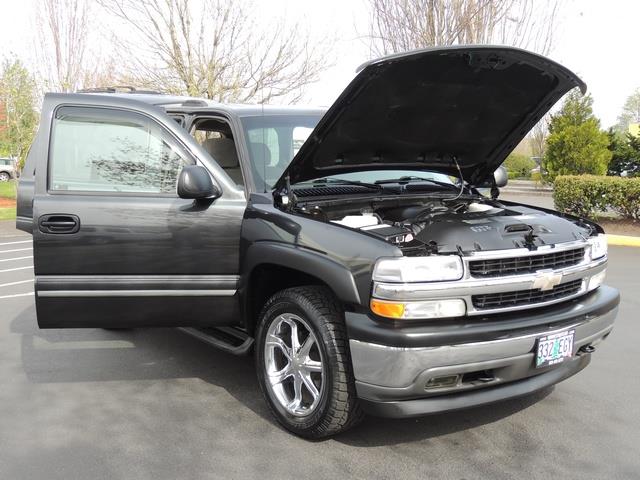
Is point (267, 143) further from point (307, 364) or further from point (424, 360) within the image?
point (424, 360)

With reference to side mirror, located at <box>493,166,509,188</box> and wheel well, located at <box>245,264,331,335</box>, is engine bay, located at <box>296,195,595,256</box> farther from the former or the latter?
side mirror, located at <box>493,166,509,188</box>

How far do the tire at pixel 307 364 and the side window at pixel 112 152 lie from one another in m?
1.16

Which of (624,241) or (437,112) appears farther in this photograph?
(624,241)

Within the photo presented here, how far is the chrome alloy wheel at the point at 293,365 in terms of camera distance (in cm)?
328

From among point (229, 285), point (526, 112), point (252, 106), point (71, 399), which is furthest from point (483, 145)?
point (71, 399)

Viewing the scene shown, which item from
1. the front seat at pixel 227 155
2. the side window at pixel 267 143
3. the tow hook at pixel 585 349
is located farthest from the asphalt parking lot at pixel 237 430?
the side window at pixel 267 143

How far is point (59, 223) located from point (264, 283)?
4.31 ft

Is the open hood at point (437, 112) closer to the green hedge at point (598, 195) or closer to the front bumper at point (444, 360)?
the front bumper at point (444, 360)

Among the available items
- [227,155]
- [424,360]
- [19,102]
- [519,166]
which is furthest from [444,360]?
[519,166]

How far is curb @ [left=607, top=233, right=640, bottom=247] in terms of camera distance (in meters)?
10.7

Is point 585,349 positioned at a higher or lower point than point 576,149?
lower

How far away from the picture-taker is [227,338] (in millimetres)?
4086

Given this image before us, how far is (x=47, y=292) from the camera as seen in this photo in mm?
3625

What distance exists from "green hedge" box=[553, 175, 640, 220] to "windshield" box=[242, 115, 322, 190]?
30.6 feet
